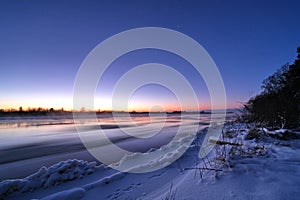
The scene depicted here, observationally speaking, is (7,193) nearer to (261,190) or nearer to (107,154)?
(107,154)

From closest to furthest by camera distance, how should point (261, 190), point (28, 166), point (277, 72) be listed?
point (261, 190) < point (28, 166) < point (277, 72)

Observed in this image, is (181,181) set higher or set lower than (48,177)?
higher

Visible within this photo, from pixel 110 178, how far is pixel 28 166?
3190 mm

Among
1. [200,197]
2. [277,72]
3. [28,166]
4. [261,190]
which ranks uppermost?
[277,72]

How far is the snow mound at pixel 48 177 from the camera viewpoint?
326cm

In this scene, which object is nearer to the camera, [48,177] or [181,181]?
[181,181]

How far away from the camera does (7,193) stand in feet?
10.4

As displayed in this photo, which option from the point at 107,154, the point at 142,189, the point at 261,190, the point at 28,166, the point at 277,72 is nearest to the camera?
the point at 261,190

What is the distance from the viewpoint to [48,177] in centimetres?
371

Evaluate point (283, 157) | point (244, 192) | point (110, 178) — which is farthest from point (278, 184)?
point (110, 178)

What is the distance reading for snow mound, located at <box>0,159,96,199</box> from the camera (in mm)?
3262

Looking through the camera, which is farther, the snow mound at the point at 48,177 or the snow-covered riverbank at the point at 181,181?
the snow mound at the point at 48,177

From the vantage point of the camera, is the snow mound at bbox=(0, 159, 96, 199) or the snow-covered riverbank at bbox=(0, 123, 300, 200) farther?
the snow mound at bbox=(0, 159, 96, 199)

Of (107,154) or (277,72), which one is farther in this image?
(277,72)
